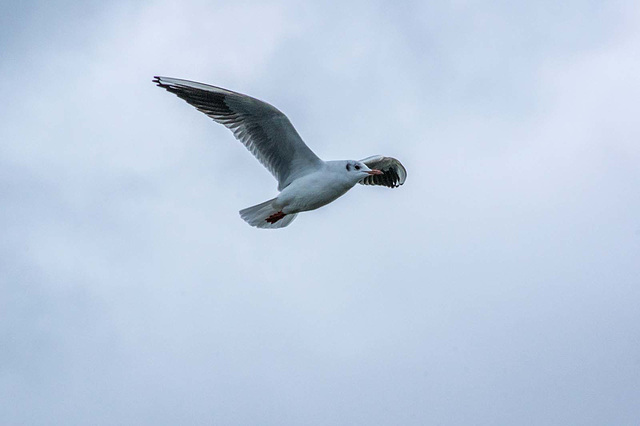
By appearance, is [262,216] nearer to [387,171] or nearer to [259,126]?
[259,126]

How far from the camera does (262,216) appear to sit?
15.7m

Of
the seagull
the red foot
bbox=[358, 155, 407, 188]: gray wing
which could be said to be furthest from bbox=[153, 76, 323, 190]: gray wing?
bbox=[358, 155, 407, 188]: gray wing

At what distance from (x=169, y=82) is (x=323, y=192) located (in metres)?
2.47

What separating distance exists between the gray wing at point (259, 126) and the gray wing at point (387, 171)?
1526mm

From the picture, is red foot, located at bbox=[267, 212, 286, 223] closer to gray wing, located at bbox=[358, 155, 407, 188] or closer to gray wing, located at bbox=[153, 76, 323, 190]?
gray wing, located at bbox=[153, 76, 323, 190]

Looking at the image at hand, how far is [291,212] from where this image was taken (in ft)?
50.0

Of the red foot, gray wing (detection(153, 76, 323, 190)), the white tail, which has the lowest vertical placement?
the red foot

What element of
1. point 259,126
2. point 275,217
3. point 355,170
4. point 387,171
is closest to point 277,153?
point 259,126

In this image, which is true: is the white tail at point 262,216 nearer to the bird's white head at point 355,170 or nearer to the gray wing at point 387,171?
the bird's white head at point 355,170

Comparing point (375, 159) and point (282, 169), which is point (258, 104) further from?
point (375, 159)

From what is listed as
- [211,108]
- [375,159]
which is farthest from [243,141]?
[375,159]

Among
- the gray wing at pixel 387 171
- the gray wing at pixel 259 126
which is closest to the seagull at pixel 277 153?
the gray wing at pixel 259 126

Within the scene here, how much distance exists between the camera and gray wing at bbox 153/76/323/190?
14672 mm

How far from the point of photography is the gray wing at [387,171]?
54.5 ft
